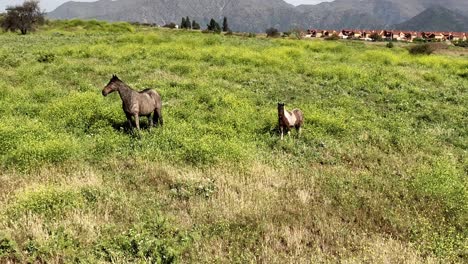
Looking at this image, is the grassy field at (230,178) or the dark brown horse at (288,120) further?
the dark brown horse at (288,120)

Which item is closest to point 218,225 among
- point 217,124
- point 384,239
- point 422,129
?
point 384,239

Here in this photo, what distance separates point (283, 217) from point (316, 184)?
2.27m

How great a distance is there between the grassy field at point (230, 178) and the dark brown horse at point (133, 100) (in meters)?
0.88

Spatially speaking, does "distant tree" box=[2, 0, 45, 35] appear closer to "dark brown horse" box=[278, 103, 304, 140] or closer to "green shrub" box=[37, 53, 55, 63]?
"green shrub" box=[37, 53, 55, 63]

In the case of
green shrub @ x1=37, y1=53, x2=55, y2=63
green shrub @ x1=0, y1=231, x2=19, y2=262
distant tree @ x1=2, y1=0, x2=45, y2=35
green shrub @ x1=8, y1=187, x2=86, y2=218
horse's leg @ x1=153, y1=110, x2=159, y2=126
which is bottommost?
green shrub @ x1=0, y1=231, x2=19, y2=262

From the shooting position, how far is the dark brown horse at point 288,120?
46.5ft

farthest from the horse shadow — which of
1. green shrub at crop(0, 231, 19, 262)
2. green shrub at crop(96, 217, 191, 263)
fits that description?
green shrub at crop(0, 231, 19, 262)

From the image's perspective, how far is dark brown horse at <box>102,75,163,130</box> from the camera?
1333 centimetres

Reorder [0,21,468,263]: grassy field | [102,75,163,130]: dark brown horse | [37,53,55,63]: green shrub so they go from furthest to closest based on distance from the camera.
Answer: [37,53,55,63]: green shrub
[102,75,163,130]: dark brown horse
[0,21,468,263]: grassy field

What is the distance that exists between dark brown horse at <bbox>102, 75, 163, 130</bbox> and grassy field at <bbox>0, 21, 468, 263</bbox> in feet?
2.90

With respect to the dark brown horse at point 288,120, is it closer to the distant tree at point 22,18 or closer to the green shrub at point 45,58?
the green shrub at point 45,58

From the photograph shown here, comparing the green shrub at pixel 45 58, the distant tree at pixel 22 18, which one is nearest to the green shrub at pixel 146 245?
the green shrub at pixel 45 58

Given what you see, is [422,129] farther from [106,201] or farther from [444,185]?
[106,201]

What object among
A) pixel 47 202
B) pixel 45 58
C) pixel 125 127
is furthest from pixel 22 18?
pixel 47 202
